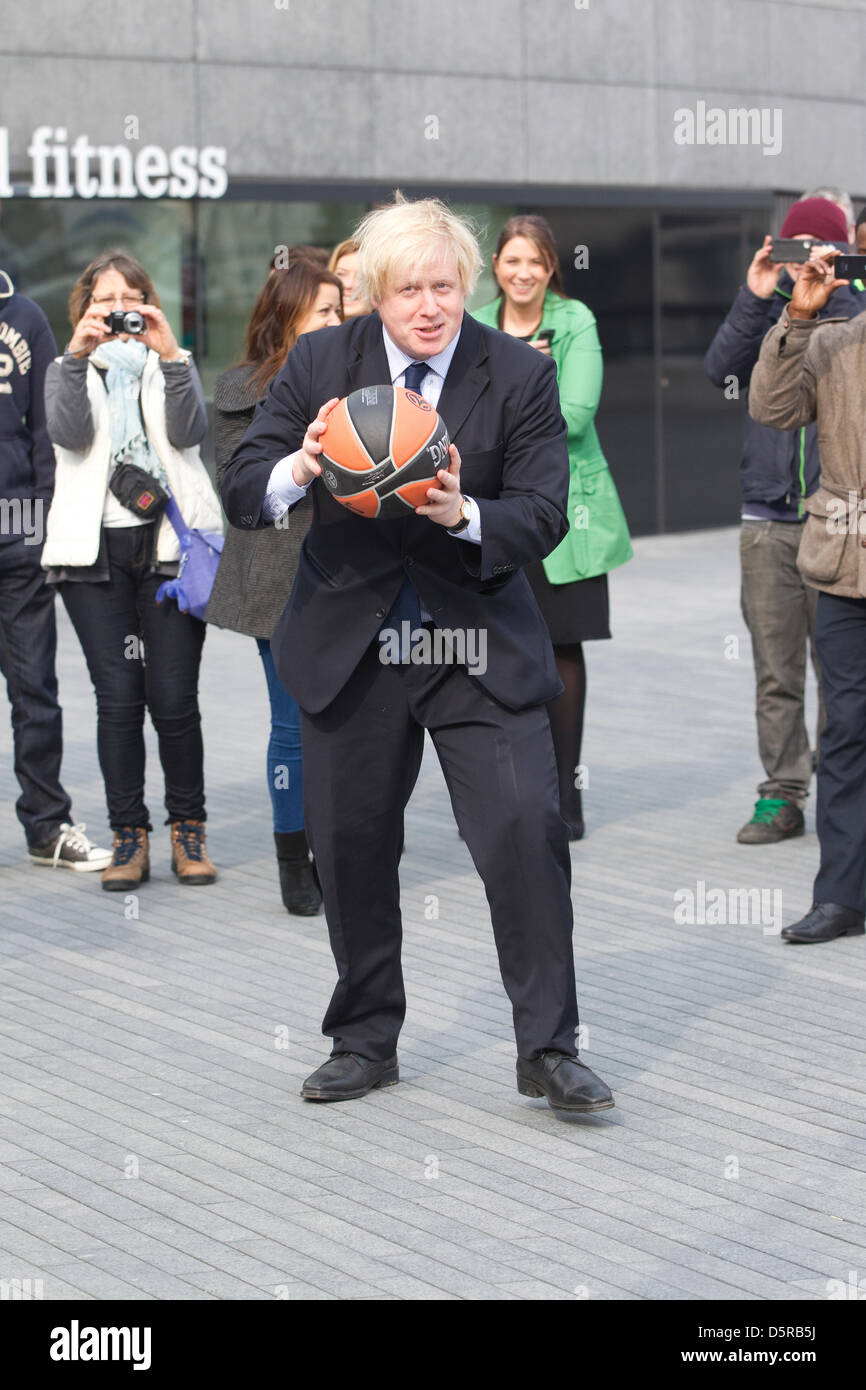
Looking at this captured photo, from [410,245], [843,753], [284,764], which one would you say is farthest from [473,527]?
[284,764]

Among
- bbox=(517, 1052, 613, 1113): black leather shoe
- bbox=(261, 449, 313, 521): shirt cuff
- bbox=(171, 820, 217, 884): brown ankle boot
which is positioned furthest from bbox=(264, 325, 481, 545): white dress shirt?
bbox=(171, 820, 217, 884): brown ankle boot

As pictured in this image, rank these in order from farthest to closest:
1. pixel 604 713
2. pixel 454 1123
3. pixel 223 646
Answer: pixel 223 646 < pixel 604 713 < pixel 454 1123

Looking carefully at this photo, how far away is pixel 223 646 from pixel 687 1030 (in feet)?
28.0

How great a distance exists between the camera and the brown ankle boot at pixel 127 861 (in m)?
7.72

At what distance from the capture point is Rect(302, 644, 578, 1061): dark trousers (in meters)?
5.15

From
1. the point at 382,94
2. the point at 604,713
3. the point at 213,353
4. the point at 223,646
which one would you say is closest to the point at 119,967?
the point at 604,713

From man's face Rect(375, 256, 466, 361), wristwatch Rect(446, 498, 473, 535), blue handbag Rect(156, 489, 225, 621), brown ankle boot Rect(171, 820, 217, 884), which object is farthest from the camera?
brown ankle boot Rect(171, 820, 217, 884)

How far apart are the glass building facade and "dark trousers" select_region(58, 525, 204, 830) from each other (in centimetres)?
879

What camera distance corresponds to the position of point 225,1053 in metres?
5.81

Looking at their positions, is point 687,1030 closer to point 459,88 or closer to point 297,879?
point 297,879

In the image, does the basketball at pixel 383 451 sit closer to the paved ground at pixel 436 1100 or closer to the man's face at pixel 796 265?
the paved ground at pixel 436 1100

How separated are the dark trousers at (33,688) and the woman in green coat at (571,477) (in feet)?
6.31

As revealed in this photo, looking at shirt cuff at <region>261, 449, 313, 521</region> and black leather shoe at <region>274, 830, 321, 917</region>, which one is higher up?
shirt cuff at <region>261, 449, 313, 521</region>

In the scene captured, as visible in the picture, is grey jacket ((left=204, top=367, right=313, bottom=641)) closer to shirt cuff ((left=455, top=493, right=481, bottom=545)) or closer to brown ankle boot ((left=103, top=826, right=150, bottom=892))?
brown ankle boot ((left=103, top=826, right=150, bottom=892))
